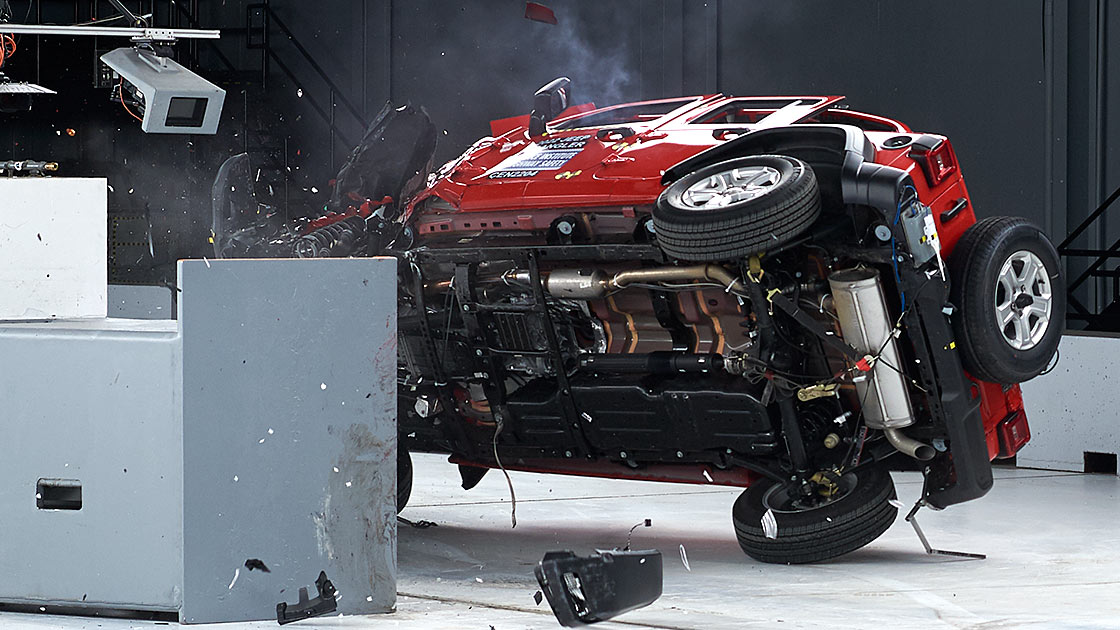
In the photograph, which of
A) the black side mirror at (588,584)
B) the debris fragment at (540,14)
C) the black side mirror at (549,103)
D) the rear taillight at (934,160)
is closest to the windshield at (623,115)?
the black side mirror at (549,103)

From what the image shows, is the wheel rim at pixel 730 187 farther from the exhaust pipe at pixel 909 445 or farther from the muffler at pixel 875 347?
the exhaust pipe at pixel 909 445

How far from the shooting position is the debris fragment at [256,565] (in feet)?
15.5

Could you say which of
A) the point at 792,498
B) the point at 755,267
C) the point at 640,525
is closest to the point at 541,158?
the point at 755,267

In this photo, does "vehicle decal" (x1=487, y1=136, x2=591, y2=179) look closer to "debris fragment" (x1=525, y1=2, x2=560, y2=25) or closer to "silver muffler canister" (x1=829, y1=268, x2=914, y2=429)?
"silver muffler canister" (x1=829, y1=268, x2=914, y2=429)

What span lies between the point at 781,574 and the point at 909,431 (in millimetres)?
832

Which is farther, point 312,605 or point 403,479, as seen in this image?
point 403,479

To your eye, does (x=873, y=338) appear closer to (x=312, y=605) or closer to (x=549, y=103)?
(x=549, y=103)

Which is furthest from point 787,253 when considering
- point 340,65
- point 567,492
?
point 340,65

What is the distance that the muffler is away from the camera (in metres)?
5.77

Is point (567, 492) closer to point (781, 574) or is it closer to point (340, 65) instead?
point (781, 574)

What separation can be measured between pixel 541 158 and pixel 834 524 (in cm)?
212

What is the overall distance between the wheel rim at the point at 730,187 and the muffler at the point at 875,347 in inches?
Result: 20.7

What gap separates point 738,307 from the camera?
6.09 meters

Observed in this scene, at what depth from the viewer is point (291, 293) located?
16.0 feet
